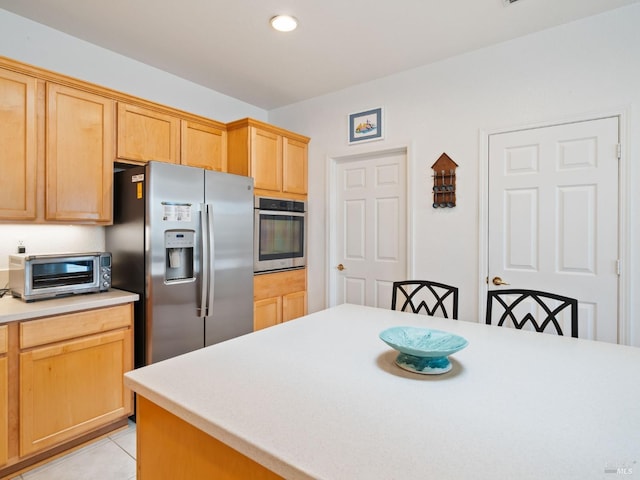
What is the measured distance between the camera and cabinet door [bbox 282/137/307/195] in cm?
348

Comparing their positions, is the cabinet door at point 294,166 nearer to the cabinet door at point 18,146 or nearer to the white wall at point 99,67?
the white wall at point 99,67

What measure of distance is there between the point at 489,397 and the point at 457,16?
7.68 feet

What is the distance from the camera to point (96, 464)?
2.01m

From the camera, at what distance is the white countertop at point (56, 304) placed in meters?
1.84

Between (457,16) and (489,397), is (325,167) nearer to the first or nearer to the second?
(457,16)

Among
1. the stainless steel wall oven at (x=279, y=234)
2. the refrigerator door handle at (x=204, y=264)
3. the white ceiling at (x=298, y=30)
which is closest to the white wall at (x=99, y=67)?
the white ceiling at (x=298, y=30)

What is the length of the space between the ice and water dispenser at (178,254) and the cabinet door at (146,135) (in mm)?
714

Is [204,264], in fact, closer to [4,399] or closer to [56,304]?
[56,304]

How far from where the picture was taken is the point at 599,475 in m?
0.65

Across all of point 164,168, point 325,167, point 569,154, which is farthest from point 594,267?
point 164,168

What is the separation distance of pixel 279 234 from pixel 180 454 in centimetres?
248

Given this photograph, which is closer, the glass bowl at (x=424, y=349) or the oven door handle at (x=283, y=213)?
the glass bowl at (x=424, y=349)

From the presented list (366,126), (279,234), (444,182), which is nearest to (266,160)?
(279,234)

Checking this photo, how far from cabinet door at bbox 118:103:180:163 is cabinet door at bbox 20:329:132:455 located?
1301 mm
